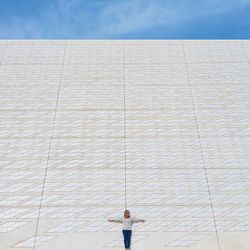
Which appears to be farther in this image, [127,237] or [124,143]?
[124,143]

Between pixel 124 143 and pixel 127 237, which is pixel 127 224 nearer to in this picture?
pixel 127 237

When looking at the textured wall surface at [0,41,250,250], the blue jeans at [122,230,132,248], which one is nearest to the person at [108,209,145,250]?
the blue jeans at [122,230,132,248]

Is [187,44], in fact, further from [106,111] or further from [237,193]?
[237,193]

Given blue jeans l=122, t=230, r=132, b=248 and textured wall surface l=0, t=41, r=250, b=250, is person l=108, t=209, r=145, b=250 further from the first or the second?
textured wall surface l=0, t=41, r=250, b=250

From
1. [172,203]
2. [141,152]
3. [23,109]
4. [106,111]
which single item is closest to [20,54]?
[23,109]

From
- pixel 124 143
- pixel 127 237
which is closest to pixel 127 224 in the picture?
pixel 127 237

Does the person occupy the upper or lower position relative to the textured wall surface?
lower

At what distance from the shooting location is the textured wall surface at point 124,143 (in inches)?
384

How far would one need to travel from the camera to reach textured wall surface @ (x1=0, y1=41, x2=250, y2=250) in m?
9.75

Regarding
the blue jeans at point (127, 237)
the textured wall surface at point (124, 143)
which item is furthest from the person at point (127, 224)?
the textured wall surface at point (124, 143)

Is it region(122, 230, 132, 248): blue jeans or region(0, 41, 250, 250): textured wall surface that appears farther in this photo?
region(0, 41, 250, 250): textured wall surface

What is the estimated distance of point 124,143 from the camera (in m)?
11.7

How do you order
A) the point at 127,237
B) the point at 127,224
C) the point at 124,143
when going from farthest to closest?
1. the point at 124,143
2. the point at 127,237
3. the point at 127,224

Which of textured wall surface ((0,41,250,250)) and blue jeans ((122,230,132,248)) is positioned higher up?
textured wall surface ((0,41,250,250))
